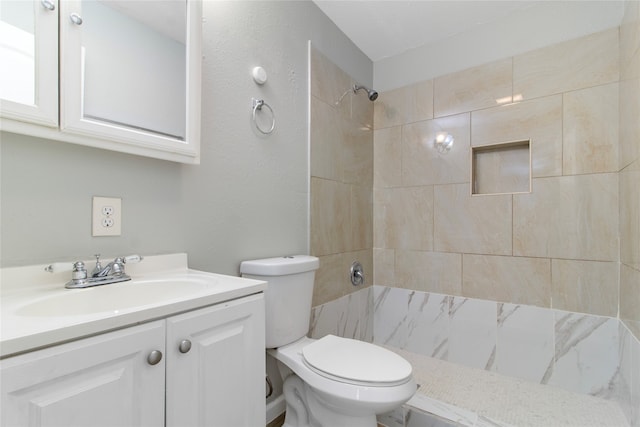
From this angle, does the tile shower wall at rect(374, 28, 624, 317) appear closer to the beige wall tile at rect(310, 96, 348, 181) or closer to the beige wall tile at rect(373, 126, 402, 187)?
the beige wall tile at rect(373, 126, 402, 187)

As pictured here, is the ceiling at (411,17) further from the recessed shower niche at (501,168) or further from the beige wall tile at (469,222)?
the beige wall tile at (469,222)

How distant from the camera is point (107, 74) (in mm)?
971

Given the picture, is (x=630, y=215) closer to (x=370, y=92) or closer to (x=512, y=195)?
(x=512, y=195)

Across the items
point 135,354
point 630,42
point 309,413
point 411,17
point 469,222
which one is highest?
point 411,17

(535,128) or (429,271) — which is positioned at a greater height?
(535,128)

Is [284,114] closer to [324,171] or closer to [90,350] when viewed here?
[324,171]

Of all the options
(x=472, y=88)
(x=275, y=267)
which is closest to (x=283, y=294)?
(x=275, y=267)

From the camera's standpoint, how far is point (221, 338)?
0.82 m

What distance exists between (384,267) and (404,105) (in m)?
1.25

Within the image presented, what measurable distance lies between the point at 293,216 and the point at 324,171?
15.6 inches

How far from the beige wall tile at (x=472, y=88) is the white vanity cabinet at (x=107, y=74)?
1.65 metres

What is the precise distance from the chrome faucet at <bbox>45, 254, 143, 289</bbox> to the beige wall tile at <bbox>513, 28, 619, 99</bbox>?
2.26 meters

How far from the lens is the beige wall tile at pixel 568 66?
1.67 m

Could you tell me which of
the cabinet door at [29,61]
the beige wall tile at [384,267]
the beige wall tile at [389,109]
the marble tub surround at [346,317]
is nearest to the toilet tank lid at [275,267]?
the marble tub surround at [346,317]
